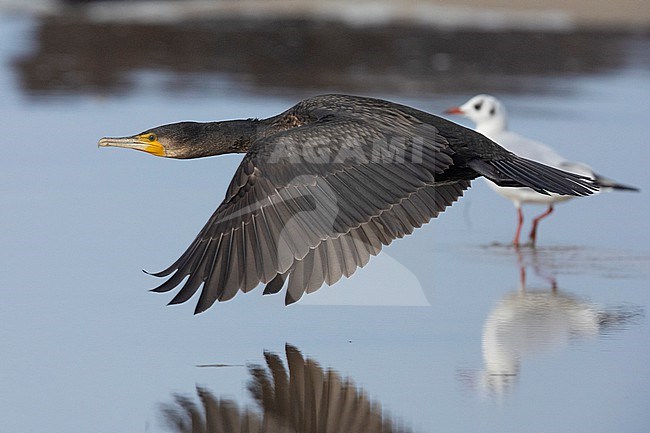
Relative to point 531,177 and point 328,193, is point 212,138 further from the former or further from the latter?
point 531,177

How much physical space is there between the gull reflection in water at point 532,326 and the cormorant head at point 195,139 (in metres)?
1.54

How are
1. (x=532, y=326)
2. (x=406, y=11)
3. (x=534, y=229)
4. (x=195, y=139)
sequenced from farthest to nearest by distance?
(x=406, y=11) < (x=534, y=229) < (x=195, y=139) < (x=532, y=326)

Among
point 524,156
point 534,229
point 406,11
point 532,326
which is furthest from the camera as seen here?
point 406,11

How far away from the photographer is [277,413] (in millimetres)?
4812

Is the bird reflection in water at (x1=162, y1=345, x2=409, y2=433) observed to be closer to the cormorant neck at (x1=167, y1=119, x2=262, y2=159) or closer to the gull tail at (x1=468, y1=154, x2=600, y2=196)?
the gull tail at (x1=468, y1=154, x2=600, y2=196)

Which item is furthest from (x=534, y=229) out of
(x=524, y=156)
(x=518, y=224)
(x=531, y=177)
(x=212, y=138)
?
(x=212, y=138)

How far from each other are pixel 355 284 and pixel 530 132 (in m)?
5.07

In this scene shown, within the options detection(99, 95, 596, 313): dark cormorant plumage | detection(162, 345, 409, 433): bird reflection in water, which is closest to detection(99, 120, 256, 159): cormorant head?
detection(99, 95, 596, 313): dark cormorant plumage

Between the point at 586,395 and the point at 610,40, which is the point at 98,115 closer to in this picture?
the point at 586,395

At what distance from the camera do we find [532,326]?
6.05m

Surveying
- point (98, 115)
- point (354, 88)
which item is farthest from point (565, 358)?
point (354, 88)

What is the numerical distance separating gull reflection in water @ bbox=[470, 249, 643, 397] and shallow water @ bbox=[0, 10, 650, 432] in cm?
1

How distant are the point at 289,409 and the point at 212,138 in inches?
79.0

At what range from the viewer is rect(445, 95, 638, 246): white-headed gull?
8117 mm
